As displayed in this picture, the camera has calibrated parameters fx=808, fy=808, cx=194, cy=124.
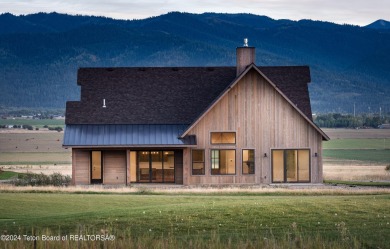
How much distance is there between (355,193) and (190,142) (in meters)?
11.8

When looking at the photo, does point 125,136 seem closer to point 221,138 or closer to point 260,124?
point 221,138

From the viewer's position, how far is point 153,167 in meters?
47.7

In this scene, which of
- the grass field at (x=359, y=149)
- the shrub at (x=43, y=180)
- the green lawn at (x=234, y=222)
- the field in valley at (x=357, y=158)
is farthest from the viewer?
the grass field at (x=359, y=149)

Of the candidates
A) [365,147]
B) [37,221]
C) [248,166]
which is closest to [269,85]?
[248,166]

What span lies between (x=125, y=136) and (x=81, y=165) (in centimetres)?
313

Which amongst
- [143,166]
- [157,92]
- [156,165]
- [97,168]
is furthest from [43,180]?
[157,92]

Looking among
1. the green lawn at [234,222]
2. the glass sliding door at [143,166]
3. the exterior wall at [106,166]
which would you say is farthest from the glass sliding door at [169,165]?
the green lawn at [234,222]

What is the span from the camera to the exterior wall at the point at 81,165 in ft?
155

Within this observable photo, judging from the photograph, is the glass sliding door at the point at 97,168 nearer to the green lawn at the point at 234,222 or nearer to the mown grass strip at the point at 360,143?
the green lawn at the point at 234,222

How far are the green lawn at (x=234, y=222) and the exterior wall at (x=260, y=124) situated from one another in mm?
19546

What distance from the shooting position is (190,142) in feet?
152

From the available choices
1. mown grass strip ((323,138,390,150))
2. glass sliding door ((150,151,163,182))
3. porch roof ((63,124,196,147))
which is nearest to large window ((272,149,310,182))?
porch roof ((63,124,196,147))

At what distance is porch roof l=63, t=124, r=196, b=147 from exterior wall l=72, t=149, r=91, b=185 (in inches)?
41.1

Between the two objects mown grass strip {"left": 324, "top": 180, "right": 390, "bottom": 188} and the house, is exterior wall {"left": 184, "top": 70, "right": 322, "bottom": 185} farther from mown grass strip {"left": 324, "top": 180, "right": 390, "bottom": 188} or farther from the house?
mown grass strip {"left": 324, "top": 180, "right": 390, "bottom": 188}
